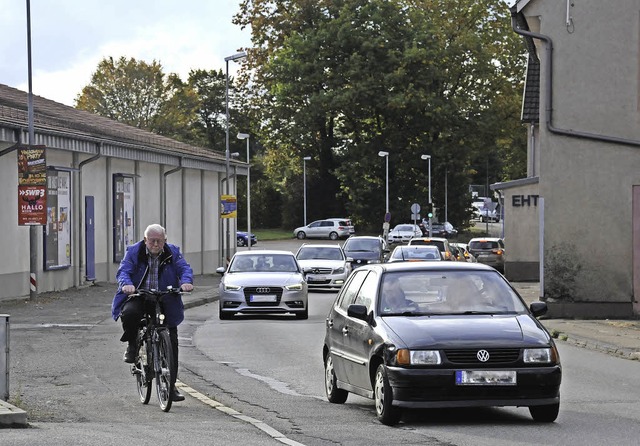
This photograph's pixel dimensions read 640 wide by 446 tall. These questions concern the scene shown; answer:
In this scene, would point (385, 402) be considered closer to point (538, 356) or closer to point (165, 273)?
point (538, 356)

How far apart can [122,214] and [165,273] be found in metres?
30.4

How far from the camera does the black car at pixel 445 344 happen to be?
35.9 ft

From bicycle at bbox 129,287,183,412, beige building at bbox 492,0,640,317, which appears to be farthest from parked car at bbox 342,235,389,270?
bicycle at bbox 129,287,183,412

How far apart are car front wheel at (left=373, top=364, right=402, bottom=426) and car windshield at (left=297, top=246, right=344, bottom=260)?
30.0m

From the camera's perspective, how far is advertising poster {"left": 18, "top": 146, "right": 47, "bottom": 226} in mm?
31484

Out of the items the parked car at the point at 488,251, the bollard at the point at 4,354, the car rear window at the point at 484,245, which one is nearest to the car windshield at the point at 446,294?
the bollard at the point at 4,354

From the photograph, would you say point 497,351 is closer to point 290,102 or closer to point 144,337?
point 144,337

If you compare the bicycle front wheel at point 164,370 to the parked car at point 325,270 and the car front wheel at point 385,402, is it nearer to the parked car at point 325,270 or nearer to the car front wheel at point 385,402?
the car front wheel at point 385,402

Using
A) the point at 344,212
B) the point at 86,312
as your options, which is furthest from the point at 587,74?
the point at 344,212

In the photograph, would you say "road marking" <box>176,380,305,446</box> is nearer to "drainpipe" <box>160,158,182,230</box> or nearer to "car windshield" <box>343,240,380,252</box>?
"drainpipe" <box>160,158,182,230</box>

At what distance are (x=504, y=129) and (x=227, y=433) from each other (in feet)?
244

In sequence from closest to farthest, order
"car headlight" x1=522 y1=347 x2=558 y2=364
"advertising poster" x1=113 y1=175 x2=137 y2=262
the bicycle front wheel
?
"car headlight" x1=522 y1=347 x2=558 y2=364, the bicycle front wheel, "advertising poster" x1=113 y1=175 x2=137 y2=262

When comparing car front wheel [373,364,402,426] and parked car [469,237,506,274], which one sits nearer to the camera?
car front wheel [373,364,402,426]

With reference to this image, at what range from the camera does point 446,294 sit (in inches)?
478
